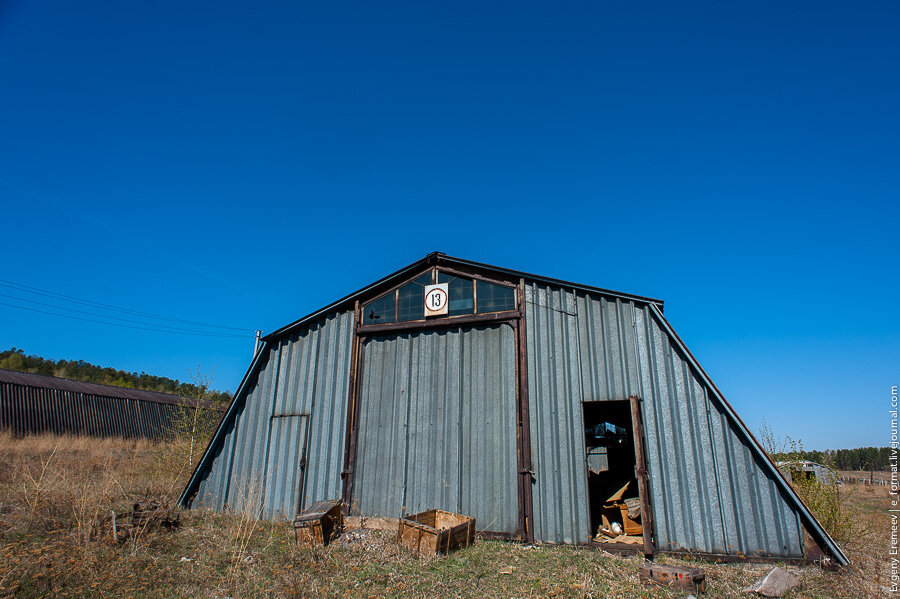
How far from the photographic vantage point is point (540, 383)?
32.0 feet

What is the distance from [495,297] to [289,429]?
6052 millimetres

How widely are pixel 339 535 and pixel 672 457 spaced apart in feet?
21.4

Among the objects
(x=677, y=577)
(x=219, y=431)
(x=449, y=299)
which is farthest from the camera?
(x=219, y=431)

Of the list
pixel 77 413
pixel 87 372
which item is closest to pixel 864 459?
pixel 77 413

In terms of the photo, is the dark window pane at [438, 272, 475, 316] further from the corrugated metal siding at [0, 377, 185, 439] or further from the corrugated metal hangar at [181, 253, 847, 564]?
the corrugated metal siding at [0, 377, 185, 439]

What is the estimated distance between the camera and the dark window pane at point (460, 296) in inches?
432

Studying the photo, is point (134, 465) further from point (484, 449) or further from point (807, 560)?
point (807, 560)

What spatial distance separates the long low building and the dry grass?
1349cm

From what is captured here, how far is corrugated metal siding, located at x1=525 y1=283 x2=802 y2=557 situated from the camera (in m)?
7.88

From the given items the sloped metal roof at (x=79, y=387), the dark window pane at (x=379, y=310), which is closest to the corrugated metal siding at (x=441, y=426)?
the dark window pane at (x=379, y=310)

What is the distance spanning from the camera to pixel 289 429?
37.9ft

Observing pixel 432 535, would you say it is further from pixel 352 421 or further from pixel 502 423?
pixel 352 421

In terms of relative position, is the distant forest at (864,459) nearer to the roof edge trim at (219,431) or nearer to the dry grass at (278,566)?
the dry grass at (278,566)

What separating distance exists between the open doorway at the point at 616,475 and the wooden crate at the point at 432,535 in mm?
2406
